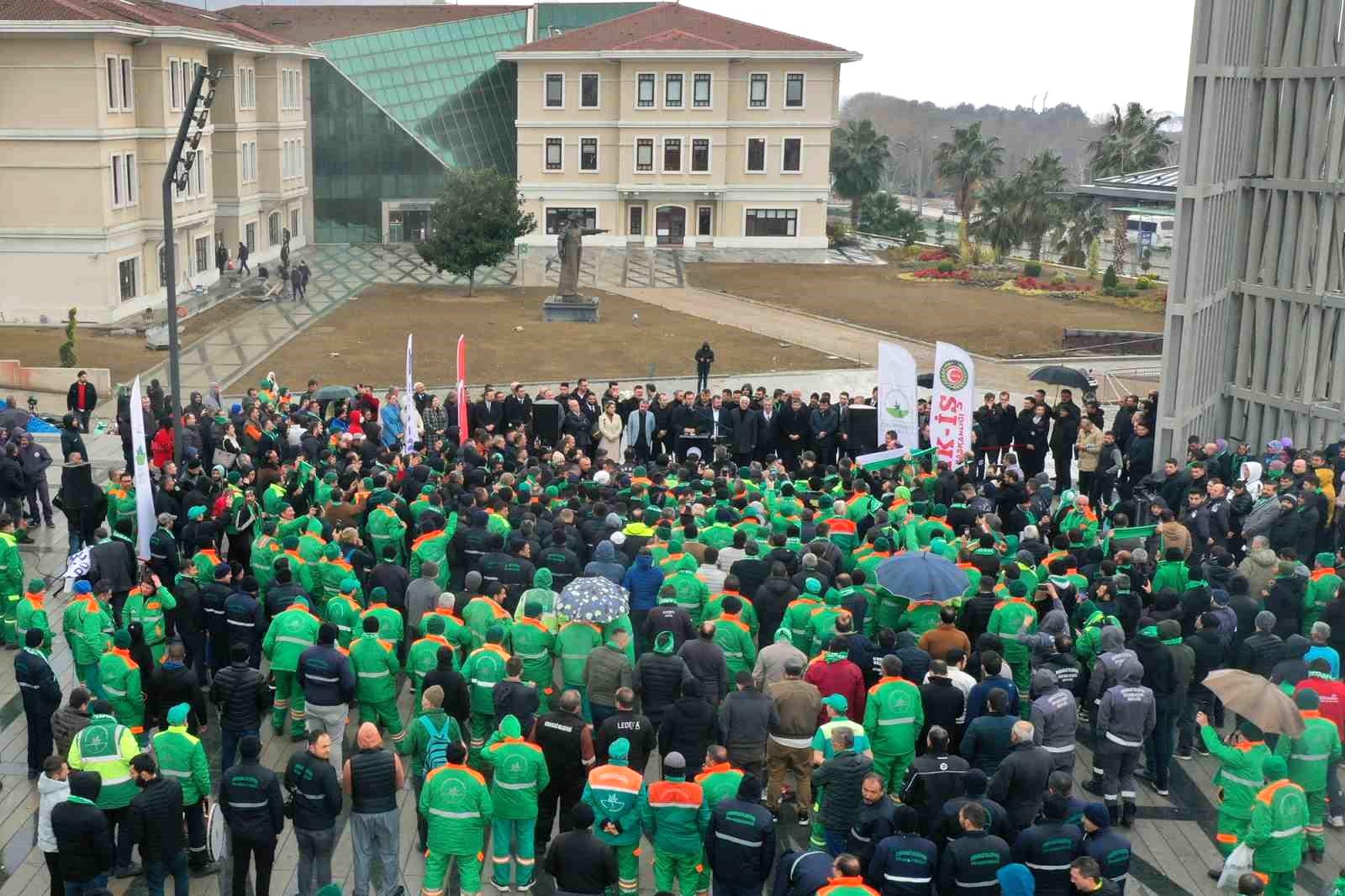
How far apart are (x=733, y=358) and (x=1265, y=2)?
707 inches

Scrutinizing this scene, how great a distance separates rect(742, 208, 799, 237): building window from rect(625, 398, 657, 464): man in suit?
126 feet

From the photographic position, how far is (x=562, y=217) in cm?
5997

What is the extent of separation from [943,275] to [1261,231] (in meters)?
33.1

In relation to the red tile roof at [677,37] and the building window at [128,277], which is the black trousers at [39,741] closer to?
the building window at [128,277]

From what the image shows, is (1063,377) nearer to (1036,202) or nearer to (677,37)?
(1036,202)

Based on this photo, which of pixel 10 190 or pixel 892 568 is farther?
pixel 10 190

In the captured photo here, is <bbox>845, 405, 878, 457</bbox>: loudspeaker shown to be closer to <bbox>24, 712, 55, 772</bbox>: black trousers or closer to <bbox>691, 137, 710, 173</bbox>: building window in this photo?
<bbox>24, 712, 55, 772</bbox>: black trousers

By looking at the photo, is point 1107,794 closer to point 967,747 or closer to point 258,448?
point 967,747

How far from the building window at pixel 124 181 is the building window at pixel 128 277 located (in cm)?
171

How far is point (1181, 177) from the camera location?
814 inches

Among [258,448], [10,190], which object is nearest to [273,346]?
[10,190]

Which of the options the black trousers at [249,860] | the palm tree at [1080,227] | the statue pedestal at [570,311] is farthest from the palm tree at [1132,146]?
the black trousers at [249,860]

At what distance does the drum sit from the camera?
10.3 metres

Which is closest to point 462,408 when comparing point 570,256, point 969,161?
point 570,256
